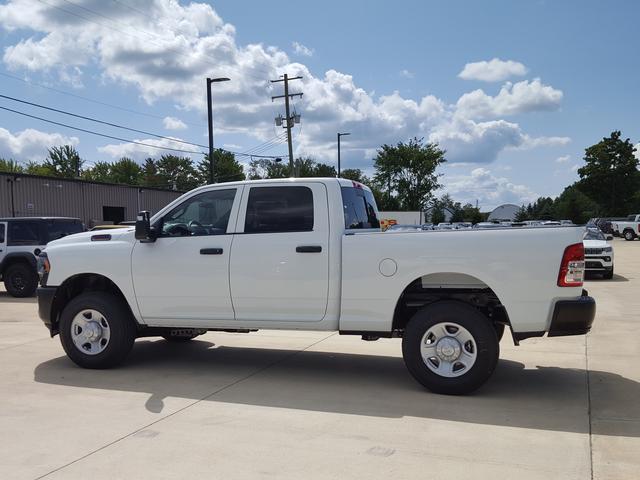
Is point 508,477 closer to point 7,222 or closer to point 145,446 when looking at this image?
point 145,446

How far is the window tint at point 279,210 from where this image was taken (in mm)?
6059

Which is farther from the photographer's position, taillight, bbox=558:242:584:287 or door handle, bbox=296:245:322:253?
door handle, bbox=296:245:322:253

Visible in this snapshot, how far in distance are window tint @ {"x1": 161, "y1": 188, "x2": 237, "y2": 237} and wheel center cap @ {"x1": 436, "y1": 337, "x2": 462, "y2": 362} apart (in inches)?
98.2

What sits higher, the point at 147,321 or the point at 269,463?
the point at 147,321

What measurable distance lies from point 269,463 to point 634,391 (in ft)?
12.4

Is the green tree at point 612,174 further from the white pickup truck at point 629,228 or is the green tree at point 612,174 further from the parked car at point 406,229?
Result: the parked car at point 406,229

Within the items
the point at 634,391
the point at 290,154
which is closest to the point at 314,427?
the point at 634,391

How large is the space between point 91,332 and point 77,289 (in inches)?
25.6

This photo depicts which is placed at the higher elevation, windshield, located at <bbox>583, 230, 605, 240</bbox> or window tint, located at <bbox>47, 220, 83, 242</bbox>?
window tint, located at <bbox>47, 220, 83, 242</bbox>

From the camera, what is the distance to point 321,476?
379cm

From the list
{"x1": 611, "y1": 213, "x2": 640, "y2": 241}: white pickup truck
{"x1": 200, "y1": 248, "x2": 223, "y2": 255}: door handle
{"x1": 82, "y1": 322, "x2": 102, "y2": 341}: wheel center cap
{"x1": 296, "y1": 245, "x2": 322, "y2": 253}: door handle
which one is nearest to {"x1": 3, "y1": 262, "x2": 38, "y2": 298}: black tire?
{"x1": 82, "y1": 322, "x2": 102, "y2": 341}: wheel center cap

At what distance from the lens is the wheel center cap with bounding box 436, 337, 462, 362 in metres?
5.46

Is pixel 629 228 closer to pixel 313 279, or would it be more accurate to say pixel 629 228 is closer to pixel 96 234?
pixel 313 279

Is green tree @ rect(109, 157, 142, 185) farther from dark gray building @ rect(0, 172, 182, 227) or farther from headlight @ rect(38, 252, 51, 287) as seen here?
headlight @ rect(38, 252, 51, 287)
